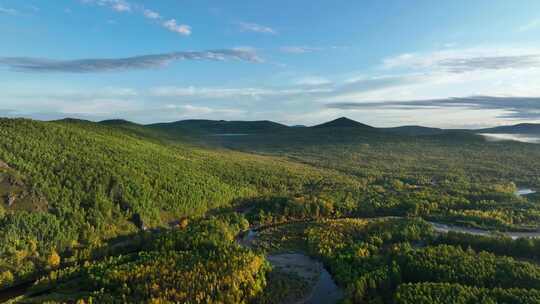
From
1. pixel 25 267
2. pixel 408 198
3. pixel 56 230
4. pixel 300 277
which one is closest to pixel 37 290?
pixel 25 267

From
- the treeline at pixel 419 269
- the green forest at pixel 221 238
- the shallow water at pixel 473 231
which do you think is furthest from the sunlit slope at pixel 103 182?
the shallow water at pixel 473 231

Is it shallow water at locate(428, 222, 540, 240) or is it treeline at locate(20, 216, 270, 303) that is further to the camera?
shallow water at locate(428, 222, 540, 240)

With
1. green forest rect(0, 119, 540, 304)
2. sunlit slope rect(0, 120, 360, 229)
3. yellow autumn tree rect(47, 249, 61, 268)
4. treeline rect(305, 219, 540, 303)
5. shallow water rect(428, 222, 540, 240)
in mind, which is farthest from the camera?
sunlit slope rect(0, 120, 360, 229)

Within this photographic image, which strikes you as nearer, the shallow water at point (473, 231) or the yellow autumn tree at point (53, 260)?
the yellow autumn tree at point (53, 260)

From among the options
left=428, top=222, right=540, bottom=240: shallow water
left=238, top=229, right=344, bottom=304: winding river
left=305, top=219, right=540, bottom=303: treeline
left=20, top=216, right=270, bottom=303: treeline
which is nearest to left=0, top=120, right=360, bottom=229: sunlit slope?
left=20, top=216, right=270, bottom=303: treeline

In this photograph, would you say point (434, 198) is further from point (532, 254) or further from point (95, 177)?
point (95, 177)

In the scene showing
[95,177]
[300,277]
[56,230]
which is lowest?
→ [300,277]

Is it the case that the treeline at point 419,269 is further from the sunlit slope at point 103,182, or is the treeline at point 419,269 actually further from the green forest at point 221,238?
the sunlit slope at point 103,182

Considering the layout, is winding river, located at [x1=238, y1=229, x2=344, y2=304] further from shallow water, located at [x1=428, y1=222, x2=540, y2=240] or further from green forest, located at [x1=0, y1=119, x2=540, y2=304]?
shallow water, located at [x1=428, y1=222, x2=540, y2=240]
